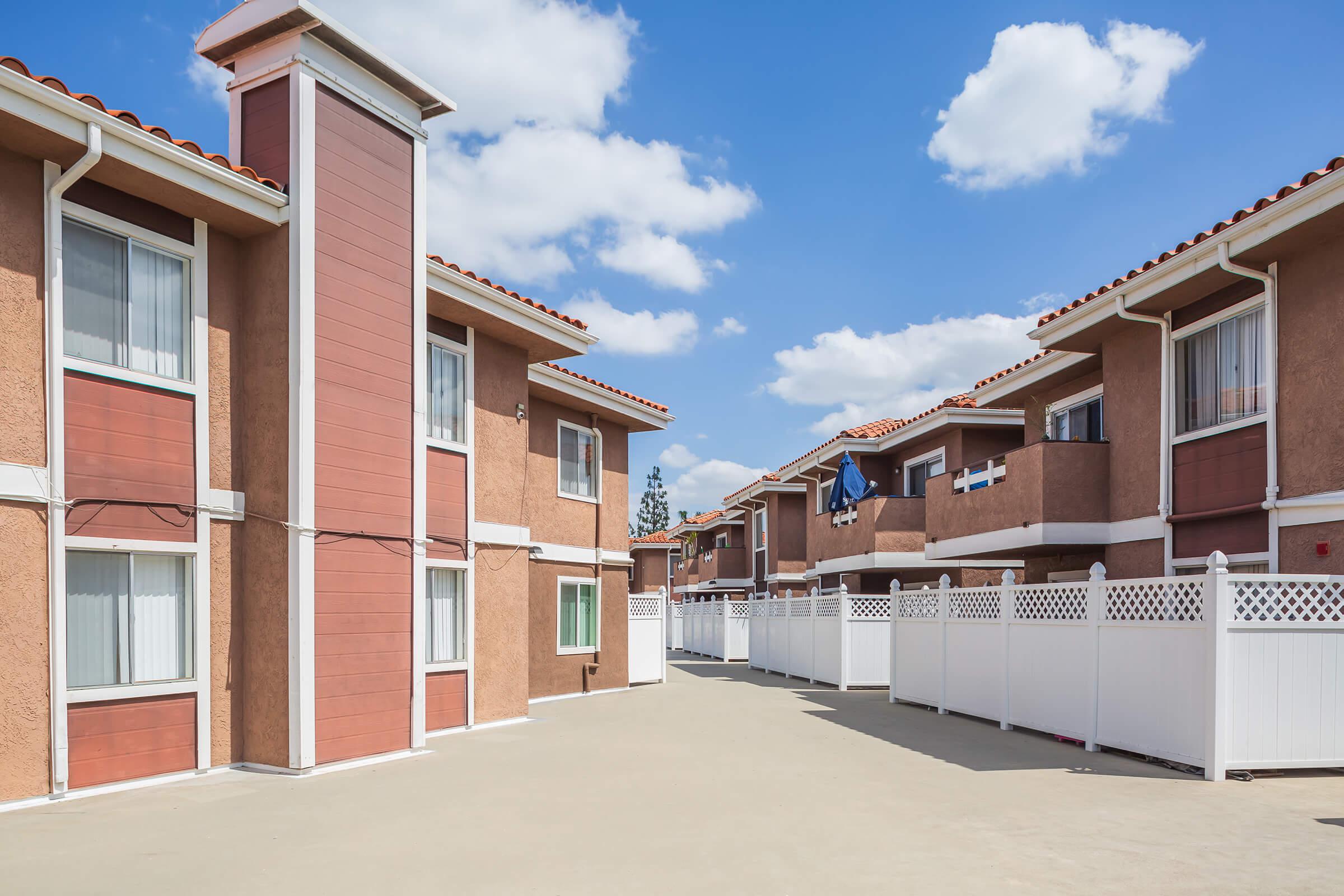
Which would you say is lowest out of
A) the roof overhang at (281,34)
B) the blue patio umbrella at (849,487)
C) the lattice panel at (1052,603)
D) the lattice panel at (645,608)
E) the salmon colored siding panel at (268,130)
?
the lattice panel at (645,608)

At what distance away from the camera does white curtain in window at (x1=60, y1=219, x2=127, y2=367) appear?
8.52m

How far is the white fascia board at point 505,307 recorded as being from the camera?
12.2 meters

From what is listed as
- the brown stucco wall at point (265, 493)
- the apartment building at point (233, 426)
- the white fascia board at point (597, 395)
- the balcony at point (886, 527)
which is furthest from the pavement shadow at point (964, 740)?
the brown stucco wall at point (265, 493)

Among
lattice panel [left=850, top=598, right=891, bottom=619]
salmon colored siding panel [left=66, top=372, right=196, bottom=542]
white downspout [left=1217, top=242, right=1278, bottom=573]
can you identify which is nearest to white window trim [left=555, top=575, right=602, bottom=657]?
lattice panel [left=850, top=598, right=891, bottom=619]

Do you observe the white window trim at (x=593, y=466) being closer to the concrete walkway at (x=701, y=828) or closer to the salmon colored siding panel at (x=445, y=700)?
the salmon colored siding panel at (x=445, y=700)

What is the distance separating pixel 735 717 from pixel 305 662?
7.32m

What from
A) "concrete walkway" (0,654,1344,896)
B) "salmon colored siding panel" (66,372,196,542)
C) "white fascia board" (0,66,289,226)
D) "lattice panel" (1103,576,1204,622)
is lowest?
"concrete walkway" (0,654,1344,896)

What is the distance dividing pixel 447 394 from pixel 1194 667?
377 inches

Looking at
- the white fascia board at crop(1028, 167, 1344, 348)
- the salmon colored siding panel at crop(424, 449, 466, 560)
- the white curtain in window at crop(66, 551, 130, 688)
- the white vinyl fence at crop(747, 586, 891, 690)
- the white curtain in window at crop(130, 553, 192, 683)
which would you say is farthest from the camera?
the white vinyl fence at crop(747, 586, 891, 690)

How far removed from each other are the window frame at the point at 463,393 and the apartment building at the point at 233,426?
0.16 m

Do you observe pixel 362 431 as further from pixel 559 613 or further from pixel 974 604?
pixel 974 604

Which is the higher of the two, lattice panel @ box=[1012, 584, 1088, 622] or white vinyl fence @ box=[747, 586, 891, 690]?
lattice panel @ box=[1012, 584, 1088, 622]

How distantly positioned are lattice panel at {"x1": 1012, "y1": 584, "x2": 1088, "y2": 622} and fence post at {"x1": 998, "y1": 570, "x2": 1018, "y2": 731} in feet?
0.31

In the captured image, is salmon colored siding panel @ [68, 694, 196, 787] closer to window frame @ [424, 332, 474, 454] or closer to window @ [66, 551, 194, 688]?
window @ [66, 551, 194, 688]
